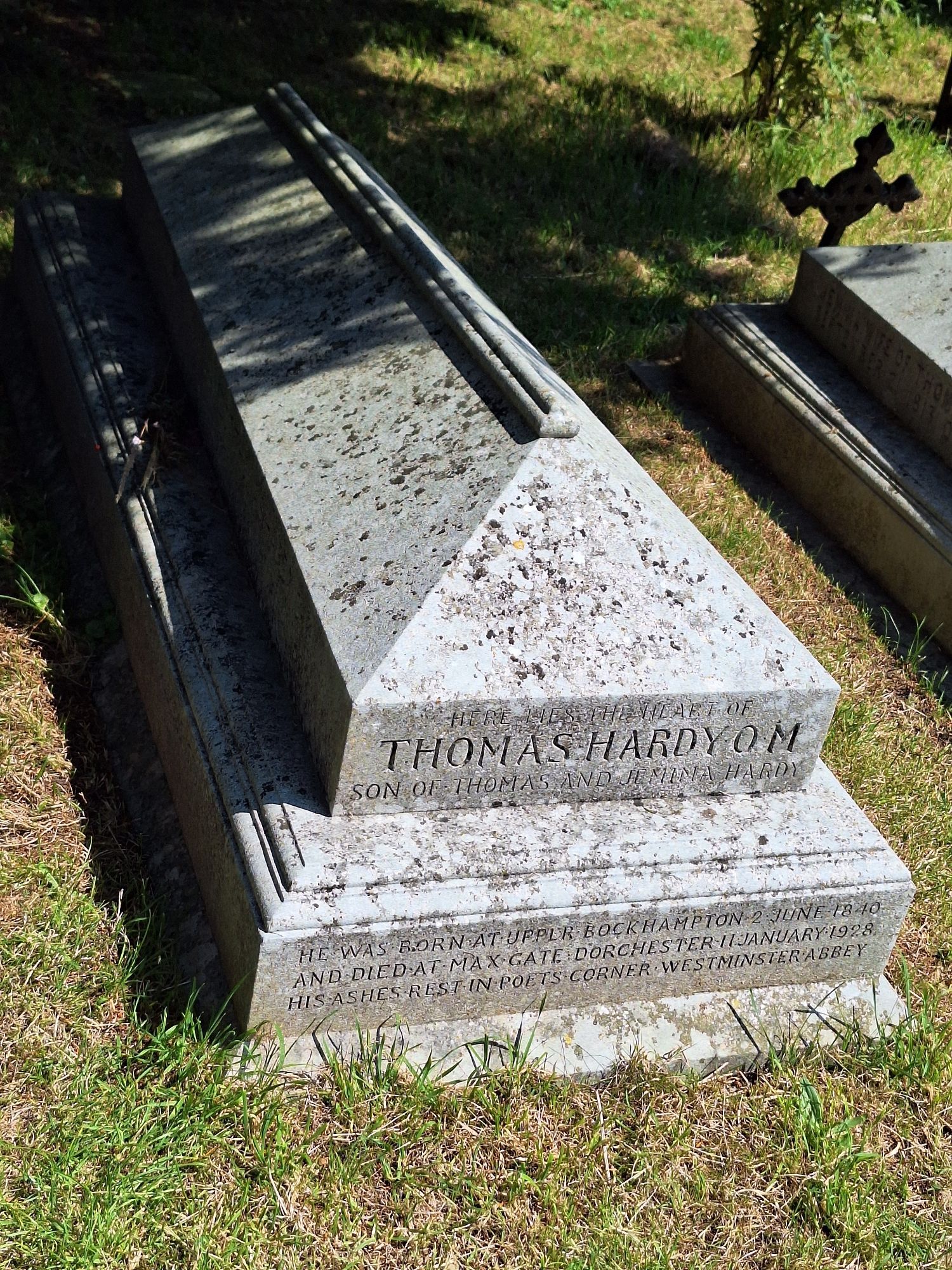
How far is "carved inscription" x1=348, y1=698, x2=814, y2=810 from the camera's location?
2668 mm

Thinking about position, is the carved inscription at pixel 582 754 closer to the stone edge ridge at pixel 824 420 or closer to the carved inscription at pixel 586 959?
the carved inscription at pixel 586 959

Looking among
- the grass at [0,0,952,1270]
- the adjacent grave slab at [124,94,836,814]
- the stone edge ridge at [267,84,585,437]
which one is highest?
the stone edge ridge at [267,84,585,437]

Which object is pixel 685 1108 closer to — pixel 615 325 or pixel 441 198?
pixel 615 325

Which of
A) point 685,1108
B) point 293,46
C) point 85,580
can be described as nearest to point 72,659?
point 85,580

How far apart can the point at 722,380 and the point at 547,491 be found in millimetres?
2974

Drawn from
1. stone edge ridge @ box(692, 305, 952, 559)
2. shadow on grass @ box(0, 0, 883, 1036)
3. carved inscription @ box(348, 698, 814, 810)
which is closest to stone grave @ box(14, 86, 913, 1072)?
carved inscription @ box(348, 698, 814, 810)

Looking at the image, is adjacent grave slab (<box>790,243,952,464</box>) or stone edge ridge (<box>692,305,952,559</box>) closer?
stone edge ridge (<box>692,305,952,559</box>)

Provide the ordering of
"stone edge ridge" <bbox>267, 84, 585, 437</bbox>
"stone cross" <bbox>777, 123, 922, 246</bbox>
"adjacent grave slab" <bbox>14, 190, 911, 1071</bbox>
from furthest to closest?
"stone cross" <bbox>777, 123, 922, 246</bbox> → "stone edge ridge" <bbox>267, 84, 585, 437</bbox> → "adjacent grave slab" <bbox>14, 190, 911, 1071</bbox>

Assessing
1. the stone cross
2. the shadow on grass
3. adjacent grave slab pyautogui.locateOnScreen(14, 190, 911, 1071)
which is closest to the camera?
adjacent grave slab pyautogui.locateOnScreen(14, 190, 911, 1071)

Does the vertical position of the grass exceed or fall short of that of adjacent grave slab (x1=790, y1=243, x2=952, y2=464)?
it falls short

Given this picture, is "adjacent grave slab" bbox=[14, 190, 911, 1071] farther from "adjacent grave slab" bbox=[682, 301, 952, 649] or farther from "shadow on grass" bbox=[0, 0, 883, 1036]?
"shadow on grass" bbox=[0, 0, 883, 1036]

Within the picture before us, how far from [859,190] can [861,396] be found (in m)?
1.10

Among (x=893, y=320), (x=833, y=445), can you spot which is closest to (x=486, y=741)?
(x=833, y=445)

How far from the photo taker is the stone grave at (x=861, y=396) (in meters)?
4.72
